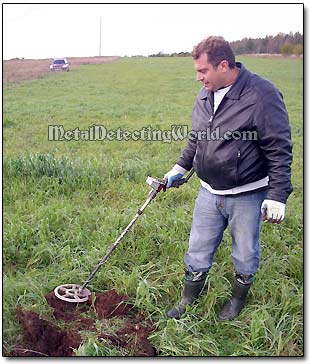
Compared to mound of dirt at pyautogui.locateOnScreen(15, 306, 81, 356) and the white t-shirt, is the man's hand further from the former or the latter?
mound of dirt at pyautogui.locateOnScreen(15, 306, 81, 356)

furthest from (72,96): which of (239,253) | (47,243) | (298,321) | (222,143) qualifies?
(298,321)

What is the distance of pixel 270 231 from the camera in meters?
2.87

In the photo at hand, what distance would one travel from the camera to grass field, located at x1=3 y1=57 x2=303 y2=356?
2268 millimetres

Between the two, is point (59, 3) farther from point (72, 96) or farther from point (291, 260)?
point (291, 260)

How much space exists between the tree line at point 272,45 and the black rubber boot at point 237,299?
48.9 inches

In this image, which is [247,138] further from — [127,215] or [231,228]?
[127,215]

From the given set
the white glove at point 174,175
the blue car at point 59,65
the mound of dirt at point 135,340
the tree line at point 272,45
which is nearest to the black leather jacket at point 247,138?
the white glove at point 174,175

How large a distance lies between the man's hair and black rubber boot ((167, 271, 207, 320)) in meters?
1.09

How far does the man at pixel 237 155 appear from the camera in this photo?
74.6 inches

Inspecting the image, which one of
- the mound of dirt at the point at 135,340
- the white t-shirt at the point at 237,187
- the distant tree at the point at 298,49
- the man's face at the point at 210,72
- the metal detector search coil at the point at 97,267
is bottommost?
the mound of dirt at the point at 135,340

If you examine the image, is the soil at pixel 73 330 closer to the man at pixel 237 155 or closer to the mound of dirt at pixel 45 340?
the mound of dirt at pixel 45 340

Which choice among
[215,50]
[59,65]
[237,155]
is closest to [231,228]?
[237,155]

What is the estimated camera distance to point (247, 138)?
6.37ft

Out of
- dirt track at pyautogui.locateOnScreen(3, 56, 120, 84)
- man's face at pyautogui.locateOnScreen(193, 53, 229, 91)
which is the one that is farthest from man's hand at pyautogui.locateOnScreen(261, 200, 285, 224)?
dirt track at pyautogui.locateOnScreen(3, 56, 120, 84)
